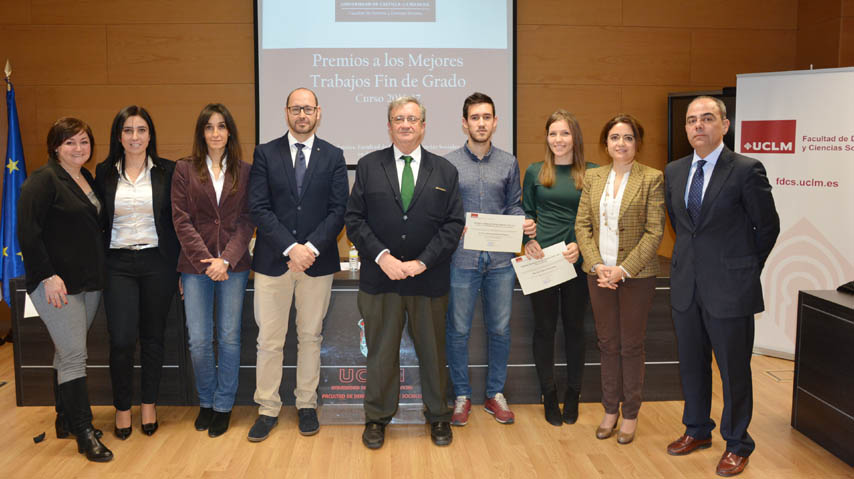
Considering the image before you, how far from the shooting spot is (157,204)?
297 cm

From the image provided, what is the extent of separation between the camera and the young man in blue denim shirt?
312 centimetres

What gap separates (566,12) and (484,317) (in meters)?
2.91

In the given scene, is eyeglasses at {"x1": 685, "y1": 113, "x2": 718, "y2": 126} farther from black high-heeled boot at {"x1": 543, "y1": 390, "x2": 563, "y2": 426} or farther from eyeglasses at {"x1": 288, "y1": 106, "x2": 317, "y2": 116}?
eyeglasses at {"x1": 288, "y1": 106, "x2": 317, "y2": 116}

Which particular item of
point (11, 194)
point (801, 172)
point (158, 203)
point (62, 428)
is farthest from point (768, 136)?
point (11, 194)

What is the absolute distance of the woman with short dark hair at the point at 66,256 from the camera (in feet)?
8.92

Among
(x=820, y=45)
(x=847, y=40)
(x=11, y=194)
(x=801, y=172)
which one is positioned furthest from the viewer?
(x=820, y=45)

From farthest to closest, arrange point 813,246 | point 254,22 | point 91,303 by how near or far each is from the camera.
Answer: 1. point 254,22
2. point 813,246
3. point 91,303

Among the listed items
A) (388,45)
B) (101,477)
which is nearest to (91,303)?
(101,477)

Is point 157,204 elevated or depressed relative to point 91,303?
elevated

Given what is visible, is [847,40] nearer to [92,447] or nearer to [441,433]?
[441,433]

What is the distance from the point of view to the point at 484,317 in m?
3.37

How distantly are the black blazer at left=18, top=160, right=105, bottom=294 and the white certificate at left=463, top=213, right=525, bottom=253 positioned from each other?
1748 mm

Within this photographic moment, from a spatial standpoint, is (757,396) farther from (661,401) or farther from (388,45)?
(388,45)

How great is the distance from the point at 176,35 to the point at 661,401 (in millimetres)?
4423
